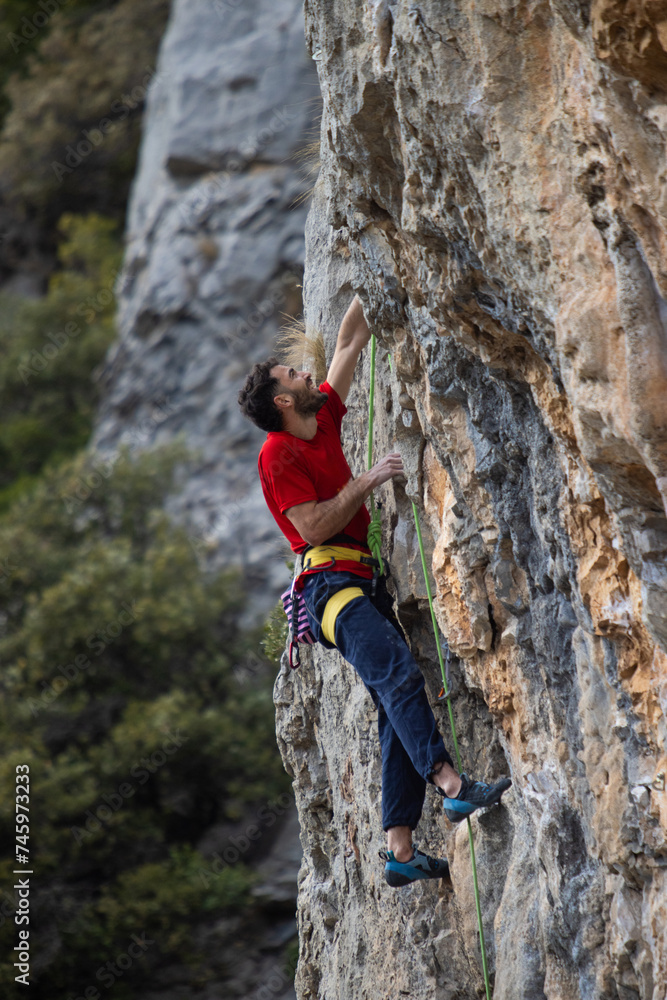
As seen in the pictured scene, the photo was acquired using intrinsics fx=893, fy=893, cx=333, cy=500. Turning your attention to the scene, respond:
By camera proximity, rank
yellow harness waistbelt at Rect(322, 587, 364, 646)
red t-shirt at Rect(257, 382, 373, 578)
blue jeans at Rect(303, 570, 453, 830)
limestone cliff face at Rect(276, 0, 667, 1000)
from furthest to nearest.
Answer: red t-shirt at Rect(257, 382, 373, 578)
yellow harness waistbelt at Rect(322, 587, 364, 646)
blue jeans at Rect(303, 570, 453, 830)
limestone cliff face at Rect(276, 0, 667, 1000)

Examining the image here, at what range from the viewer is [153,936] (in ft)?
37.4

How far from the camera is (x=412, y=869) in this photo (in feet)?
12.6

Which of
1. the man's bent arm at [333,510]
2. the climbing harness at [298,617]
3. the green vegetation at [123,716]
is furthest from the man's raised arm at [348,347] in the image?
the green vegetation at [123,716]

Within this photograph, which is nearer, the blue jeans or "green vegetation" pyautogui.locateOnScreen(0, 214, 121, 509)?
the blue jeans

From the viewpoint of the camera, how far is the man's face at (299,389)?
13.8 ft

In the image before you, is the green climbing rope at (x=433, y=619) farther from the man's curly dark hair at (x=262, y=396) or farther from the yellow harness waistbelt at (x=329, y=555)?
the man's curly dark hair at (x=262, y=396)

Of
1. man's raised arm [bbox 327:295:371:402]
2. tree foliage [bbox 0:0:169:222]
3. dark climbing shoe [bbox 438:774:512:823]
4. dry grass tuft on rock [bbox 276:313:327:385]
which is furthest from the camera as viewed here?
tree foliage [bbox 0:0:169:222]

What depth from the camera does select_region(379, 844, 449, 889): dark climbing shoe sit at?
12.6 ft

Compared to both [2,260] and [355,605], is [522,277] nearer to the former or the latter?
[355,605]

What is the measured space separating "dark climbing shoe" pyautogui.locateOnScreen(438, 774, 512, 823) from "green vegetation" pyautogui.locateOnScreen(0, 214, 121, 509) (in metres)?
15.2

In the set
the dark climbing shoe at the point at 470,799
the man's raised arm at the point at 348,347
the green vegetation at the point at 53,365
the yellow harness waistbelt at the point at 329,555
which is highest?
the green vegetation at the point at 53,365

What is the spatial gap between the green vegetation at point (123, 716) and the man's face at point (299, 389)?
28.8ft

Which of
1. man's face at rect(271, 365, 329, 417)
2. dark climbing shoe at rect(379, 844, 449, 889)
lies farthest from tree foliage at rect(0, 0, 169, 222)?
dark climbing shoe at rect(379, 844, 449, 889)

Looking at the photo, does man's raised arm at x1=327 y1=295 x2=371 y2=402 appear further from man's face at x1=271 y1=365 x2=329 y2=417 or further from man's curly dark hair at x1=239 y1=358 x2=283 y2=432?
man's curly dark hair at x1=239 y1=358 x2=283 y2=432
